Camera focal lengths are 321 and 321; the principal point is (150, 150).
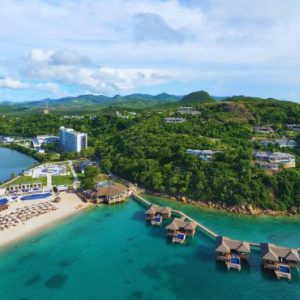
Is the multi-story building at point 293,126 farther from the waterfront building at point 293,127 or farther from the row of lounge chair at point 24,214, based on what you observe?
the row of lounge chair at point 24,214

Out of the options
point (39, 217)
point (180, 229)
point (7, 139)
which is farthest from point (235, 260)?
point (7, 139)

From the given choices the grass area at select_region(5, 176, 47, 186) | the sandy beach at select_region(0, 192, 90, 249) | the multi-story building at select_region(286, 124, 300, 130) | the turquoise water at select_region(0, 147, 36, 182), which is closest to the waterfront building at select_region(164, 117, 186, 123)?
the multi-story building at select_region(286, 124, 300, 130)

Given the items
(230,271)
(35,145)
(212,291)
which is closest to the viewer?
(212,291)

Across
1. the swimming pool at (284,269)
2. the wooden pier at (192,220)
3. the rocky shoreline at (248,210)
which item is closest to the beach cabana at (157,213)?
the wooden pier at (192,220)

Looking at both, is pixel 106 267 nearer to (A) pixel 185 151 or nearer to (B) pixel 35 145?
(A) pixel 185 151

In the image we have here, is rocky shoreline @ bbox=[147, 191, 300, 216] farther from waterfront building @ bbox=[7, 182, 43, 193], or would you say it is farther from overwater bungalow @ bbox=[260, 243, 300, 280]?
waterfront building @ bbox=[7, 182, 43, 193]

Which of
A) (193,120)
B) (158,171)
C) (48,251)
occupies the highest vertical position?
(193,120)

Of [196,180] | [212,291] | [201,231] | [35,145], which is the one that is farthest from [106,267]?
[35,145]
